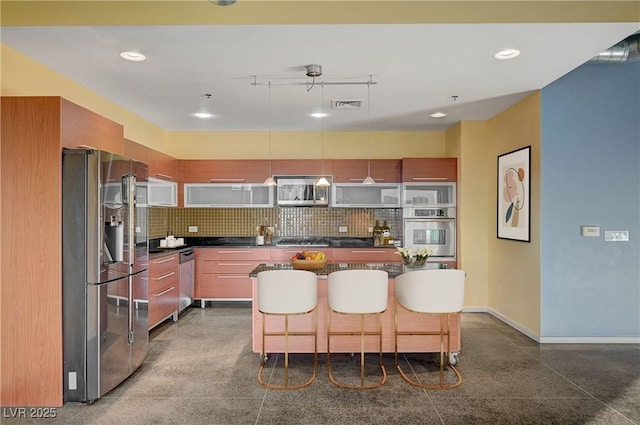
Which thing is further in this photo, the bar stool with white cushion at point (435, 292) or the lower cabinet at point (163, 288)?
the lower cabinet at point (163, 288)

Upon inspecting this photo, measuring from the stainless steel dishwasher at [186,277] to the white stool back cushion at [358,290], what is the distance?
9.76 feet

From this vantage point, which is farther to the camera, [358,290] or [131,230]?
[131,230]

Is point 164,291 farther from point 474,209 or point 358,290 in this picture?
point 474,209

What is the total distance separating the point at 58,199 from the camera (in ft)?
9.11

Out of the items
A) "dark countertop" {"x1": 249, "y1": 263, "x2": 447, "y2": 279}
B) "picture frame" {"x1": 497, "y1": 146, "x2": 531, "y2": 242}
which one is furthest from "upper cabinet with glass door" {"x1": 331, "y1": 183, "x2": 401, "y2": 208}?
"dark countertop" {"x1": 249, "y1": 263, "x2": 447, "y2": 279}

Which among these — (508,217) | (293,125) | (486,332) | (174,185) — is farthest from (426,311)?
(174,185)

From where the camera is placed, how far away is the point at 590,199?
13.6 feet

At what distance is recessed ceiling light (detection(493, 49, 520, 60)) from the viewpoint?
3.20m

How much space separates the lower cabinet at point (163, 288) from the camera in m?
4.51

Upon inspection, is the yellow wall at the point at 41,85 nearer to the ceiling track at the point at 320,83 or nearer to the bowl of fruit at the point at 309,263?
the ceiling track at the point at 320,83

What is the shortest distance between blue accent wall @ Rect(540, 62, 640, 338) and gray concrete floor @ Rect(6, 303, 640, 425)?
394 millimetres

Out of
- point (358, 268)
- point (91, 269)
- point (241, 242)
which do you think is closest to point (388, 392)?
point (358, 268)

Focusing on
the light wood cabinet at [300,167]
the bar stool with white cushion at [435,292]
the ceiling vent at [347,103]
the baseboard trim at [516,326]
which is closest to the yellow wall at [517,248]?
the baseboard trim at [516,326]

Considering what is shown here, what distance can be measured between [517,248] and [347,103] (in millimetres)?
2655
